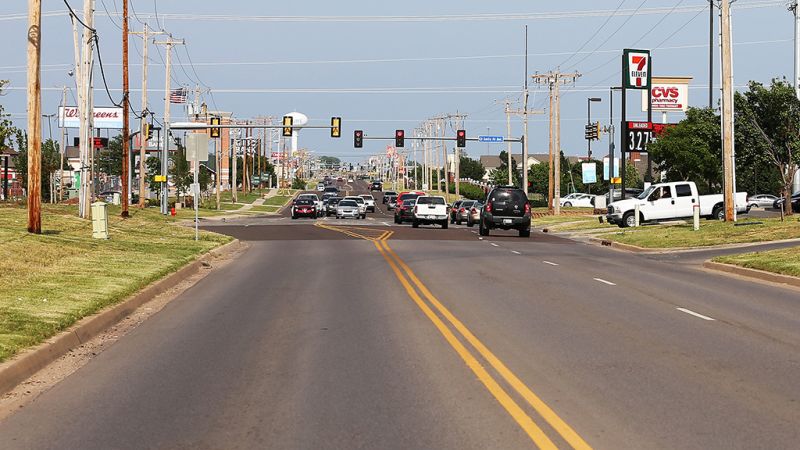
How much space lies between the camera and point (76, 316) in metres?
15.0

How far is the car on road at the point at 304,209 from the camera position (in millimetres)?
77125

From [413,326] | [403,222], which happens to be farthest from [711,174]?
[413,326]

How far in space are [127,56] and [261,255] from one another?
24.5 meters

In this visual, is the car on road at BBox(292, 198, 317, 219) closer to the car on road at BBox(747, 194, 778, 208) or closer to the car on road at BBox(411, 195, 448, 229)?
the car on road at BBox(411, 195, 448, 229)

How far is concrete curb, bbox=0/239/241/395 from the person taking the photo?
421 inches

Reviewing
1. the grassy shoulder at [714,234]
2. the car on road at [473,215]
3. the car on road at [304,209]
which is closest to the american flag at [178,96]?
the car on road at [304,209]

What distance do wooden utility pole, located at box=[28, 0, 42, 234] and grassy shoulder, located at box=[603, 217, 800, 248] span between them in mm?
21381

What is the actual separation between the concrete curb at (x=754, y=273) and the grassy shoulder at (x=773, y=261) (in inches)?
6.9

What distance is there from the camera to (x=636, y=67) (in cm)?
6228

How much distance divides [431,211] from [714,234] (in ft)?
70.6

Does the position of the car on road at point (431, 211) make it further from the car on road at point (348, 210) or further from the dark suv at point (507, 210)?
the car on road at point (348, 210)

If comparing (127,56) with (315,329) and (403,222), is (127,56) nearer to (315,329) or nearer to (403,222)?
(403,222)

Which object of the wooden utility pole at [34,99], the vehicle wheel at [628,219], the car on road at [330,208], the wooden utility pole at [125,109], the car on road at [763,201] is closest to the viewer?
the wooden utility pole at [34,99]

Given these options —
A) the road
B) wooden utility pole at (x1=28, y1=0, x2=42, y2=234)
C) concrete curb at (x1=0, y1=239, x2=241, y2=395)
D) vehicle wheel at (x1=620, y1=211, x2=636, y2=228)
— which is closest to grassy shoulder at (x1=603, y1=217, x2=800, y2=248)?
vehicle wheel at (x1=620, y1=211, x2=636, y2=228)
